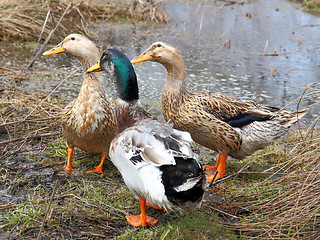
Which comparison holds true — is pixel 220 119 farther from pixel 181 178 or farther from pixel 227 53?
pixel 227 53

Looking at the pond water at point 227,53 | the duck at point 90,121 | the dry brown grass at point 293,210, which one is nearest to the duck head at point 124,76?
the duck at point 90,121

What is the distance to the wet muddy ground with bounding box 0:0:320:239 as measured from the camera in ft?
9.55

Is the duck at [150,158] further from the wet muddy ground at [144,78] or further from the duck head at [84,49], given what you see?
the duck head at [84,49]

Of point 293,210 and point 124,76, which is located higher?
point 124,76

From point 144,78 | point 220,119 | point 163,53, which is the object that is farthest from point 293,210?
point 144,78

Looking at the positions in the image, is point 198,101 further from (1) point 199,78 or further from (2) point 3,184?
(1) point 199,78

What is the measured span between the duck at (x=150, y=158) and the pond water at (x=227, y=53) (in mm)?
2477

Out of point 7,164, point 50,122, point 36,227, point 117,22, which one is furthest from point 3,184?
point 117,22

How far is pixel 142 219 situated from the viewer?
2736 millimetres

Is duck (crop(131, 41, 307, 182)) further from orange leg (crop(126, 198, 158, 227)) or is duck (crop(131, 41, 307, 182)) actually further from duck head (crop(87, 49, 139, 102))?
orange leg (crop(126, 198, 158, 227))

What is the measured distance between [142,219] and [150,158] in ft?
1.76

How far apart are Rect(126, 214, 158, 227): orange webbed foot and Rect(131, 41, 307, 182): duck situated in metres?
0.97

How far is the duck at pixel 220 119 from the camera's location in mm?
3604

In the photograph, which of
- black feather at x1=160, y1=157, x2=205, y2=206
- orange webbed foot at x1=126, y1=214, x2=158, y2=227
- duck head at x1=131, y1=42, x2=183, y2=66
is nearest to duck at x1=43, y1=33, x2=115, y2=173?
duck head at x1=131, y1=42, x2=183, y2=66
